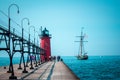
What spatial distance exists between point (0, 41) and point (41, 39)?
72.9 m

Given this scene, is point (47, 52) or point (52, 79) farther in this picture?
point (47, 52)

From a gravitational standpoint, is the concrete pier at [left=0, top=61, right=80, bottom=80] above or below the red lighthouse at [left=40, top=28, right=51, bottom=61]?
below

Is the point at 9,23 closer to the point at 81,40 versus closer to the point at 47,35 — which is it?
the point at 47,35

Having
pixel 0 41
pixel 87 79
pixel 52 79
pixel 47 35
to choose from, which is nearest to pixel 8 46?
pixel 0 41

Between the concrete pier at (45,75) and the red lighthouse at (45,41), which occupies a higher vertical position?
the red lighthouse at (45,41)

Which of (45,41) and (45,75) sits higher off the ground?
(45,41)

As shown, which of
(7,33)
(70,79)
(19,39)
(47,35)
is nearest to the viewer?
(70,79)

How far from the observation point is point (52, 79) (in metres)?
25.2

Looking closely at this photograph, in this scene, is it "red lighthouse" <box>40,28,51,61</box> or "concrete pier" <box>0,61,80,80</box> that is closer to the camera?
"concrete pier" <box>0,61,80,80</box>

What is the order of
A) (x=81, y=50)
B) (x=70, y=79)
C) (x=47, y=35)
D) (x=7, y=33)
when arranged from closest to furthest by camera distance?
(x=70, y=79) → (x=7, y=33) → (x=47, y=35) → (x=81, y=50)

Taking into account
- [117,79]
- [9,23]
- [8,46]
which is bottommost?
[117,79]

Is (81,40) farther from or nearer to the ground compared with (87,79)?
farther from the ground

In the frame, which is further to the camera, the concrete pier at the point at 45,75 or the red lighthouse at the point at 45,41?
the red lighthouse at the point at 45,41

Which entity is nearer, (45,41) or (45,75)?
(45,75)
